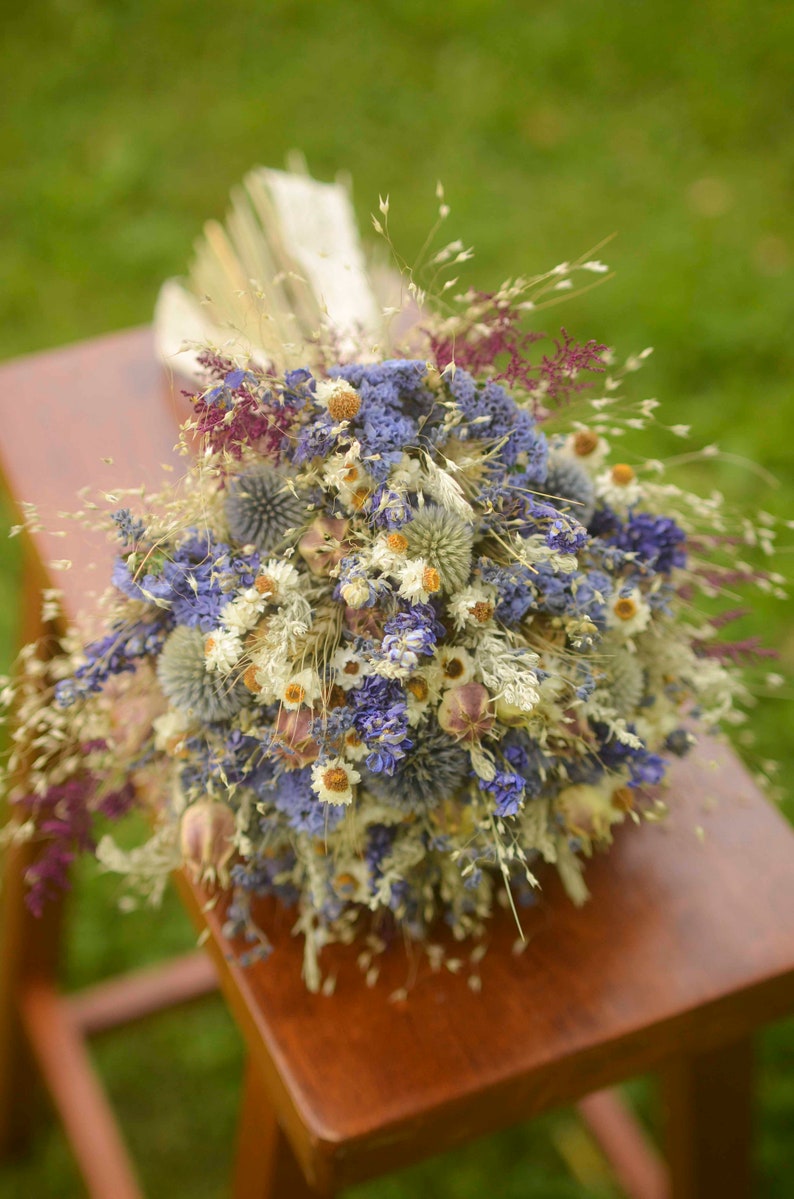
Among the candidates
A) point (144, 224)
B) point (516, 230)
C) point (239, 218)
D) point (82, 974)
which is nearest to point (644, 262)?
point (516, 230)

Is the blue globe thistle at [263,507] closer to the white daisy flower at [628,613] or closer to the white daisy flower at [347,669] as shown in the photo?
the white daisy flower at [347,669]

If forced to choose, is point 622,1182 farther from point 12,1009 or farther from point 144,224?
point 144,224

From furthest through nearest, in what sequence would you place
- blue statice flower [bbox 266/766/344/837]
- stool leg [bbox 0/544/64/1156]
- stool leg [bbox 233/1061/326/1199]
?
stool leg [bbox 0/544/64/1156], stool leg [bbox 233/1061/326/1199], blue statice flower [bbox 266/766/344/837]

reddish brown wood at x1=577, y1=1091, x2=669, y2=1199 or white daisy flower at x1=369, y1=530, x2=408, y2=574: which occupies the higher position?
white daisy flower at x1=369, y1=530, x2=408, y2=574

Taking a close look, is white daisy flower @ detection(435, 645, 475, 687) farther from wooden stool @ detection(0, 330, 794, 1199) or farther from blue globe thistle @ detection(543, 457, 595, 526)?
wooden stool @ detection(0, 330, 794, 1199)

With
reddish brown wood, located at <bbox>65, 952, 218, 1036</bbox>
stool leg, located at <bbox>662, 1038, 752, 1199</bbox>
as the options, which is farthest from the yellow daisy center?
reddish brown wood, located at <bbox>65, 952, 218, 1036</bbox>

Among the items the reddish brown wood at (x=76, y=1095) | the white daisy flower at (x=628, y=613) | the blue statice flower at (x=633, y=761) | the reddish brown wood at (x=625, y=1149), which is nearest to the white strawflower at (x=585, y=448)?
the white daisy flower at (x=628, y=613)
